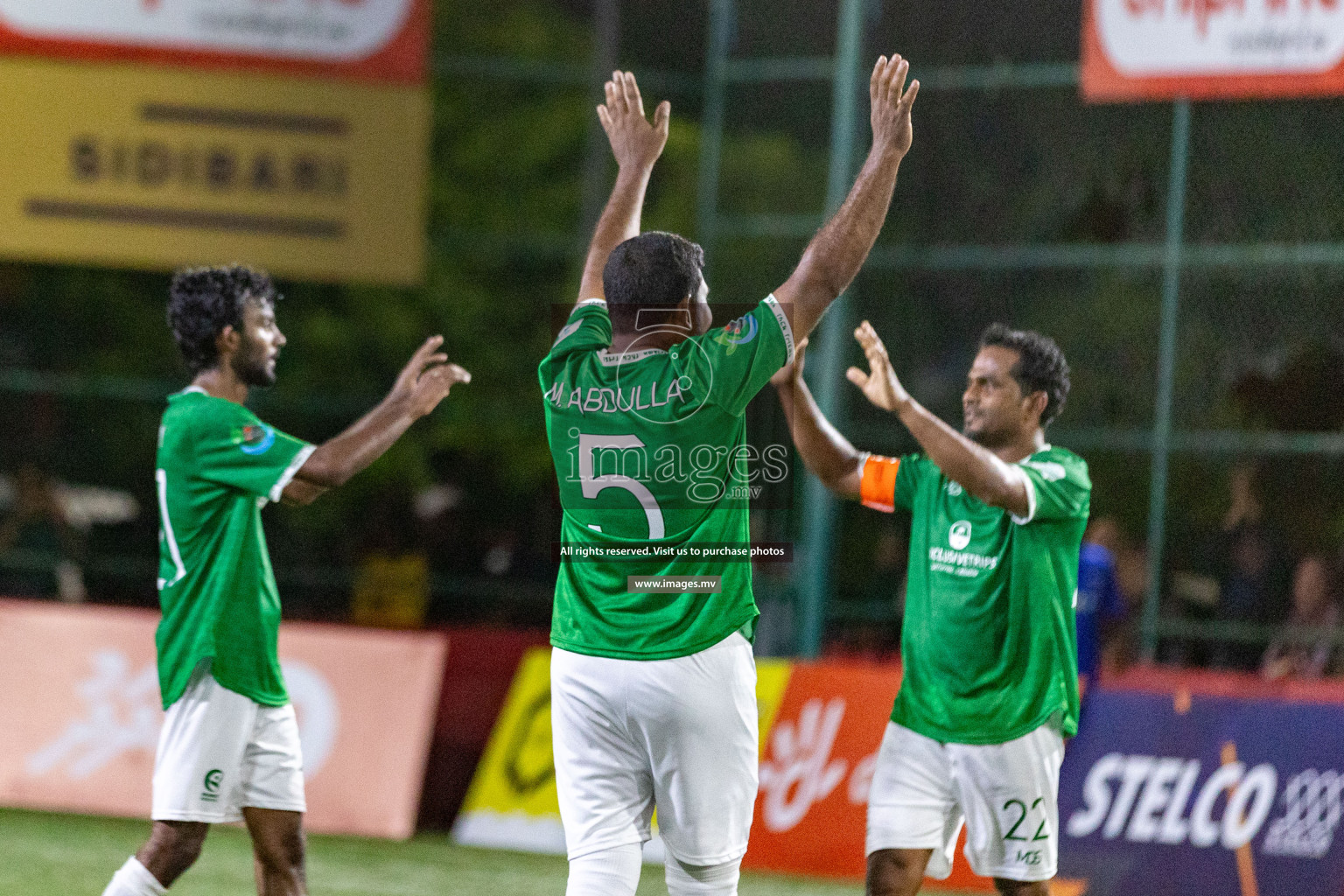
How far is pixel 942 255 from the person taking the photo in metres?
12.3

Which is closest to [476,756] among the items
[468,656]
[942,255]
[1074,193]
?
[468,656]

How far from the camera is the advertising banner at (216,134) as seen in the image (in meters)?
13.0

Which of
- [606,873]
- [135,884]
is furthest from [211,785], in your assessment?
[606,873]

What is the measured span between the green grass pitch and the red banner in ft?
21.0

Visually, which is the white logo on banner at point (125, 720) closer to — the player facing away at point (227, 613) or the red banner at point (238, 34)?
the player facing away at point (227, 613)

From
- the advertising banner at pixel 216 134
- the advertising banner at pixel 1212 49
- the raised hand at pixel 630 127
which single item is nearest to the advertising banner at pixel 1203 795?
the raised hand at pixel 630 127

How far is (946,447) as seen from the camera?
5.38 meters

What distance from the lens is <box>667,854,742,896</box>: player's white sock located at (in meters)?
4.36

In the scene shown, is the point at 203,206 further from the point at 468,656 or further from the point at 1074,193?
the point at 1074,193

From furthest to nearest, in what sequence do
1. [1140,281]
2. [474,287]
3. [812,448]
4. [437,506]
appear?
[474,287]
[437,506]
[1140,281]
[812,448]

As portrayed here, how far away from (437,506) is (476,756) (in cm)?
492

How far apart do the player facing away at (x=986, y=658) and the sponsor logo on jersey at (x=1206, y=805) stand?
2598 mm

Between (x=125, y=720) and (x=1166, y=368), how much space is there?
700 centimetres

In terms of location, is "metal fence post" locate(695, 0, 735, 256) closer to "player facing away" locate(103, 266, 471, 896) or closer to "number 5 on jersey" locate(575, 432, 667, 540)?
"player facing away" locate(103, 266, 471, 896)
